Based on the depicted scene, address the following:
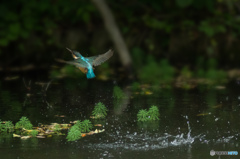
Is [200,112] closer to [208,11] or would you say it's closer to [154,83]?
[154,83]

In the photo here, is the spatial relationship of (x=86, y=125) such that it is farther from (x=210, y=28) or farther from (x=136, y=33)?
(x=136, y=33)

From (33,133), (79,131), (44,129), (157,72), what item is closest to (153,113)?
(79,131)

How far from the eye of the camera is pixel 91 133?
623cm

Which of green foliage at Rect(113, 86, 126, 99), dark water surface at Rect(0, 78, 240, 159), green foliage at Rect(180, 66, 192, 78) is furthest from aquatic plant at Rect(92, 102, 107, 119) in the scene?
green foliage at Rect(180, 66, 192, 78)

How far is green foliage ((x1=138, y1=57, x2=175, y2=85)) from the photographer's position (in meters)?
11.9

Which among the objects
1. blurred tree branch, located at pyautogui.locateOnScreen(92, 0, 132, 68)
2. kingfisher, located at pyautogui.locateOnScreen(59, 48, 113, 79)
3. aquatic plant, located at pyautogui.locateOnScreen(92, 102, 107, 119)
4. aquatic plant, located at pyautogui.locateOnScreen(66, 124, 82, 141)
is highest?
blurred tree branch, located at pyautogui.locateOnScreen(92, 0, 132, 68)

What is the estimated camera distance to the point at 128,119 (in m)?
7.13

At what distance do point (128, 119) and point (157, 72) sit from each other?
17.8ft

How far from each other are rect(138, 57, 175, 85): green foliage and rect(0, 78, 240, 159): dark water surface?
1.47 m

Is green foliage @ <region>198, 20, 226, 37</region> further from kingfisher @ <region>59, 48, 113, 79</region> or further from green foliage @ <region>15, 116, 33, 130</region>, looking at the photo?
green foliage @ <region>15, 116, 33, 130</region>

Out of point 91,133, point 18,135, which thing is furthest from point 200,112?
point 18,135

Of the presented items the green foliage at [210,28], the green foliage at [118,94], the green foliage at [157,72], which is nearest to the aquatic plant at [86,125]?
the green foliage at [118,94]

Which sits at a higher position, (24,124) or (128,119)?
(128,119)

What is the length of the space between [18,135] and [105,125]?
1185 millimetres
